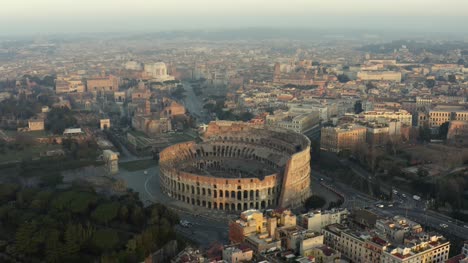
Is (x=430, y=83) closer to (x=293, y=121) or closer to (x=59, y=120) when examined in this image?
(x=293, y=121)

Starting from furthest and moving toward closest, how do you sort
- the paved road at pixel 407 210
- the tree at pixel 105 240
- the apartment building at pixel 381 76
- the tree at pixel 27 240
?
→ the apartment building at pixel 381 76 → the paved road at pixel 407 210 → the tree at pixel 105 240 → the tree at pixel 27 240

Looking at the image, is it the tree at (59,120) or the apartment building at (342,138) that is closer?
the apartment building at (342,138)

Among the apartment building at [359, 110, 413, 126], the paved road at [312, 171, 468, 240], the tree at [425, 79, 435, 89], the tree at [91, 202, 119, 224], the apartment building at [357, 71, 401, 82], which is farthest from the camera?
the apartment building at [357, 71, 401, 82]

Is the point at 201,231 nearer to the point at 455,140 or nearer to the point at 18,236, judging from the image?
the point at 18,236

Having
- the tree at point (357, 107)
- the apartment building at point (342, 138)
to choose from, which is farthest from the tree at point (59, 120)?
the tree at point (357, 107)

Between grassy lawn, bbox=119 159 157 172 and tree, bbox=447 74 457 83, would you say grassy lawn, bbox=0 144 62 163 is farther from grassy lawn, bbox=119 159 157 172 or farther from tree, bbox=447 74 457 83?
tree, bbox=447 74 457 83

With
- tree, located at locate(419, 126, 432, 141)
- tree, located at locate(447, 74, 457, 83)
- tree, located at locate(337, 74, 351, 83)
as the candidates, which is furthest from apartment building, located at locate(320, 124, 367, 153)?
tree, located at locate(337, 74, 351, 83)

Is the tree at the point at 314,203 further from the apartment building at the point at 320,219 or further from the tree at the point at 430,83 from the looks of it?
the tree at the point at 430,83
